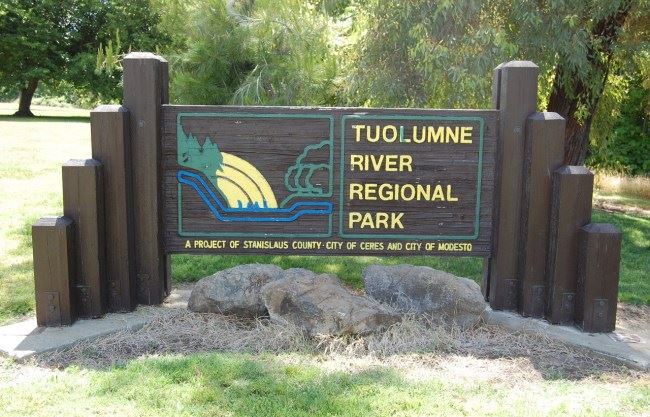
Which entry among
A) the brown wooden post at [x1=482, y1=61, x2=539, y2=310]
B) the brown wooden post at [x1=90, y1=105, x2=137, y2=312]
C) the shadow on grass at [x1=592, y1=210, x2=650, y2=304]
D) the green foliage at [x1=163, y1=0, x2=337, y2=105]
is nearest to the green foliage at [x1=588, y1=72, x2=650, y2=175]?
the shadow on grass at [x1=592, y1=210, x2=650, y2=304]

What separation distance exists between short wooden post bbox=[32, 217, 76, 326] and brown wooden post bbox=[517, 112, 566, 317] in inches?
122

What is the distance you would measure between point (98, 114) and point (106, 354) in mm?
1620

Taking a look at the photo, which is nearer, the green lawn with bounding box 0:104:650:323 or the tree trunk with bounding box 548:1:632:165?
the green lawn with bounding box 0:104:650:323

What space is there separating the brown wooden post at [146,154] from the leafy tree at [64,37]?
29.3 m

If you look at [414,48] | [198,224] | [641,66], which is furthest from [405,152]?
[641,66]

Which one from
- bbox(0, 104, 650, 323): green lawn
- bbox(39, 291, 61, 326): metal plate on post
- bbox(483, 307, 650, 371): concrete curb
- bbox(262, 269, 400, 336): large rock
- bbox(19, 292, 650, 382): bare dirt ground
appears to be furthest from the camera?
bbox(0, 104, 650, 323): green lawn

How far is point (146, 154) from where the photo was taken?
15.6ft

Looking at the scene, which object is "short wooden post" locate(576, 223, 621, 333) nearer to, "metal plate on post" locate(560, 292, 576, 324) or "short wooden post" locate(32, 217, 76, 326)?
"metal plate on post" locate(560, 292, 576, 324)

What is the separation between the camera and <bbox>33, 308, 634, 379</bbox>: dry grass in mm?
4023

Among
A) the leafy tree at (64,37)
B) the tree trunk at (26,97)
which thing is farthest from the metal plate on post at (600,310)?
the tree trunk at (26,97)

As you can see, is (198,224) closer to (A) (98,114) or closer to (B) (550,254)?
(A) (98,114)

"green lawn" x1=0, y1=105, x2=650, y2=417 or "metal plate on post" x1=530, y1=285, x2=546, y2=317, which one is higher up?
"metal plate on post" x1=530, y1=285, x2=546, y2=317

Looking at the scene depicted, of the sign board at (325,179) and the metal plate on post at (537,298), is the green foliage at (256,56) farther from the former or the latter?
the metal plate on post at (537,298)

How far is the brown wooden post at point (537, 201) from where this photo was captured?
4730mm
